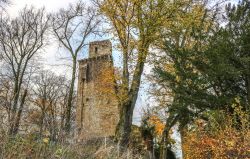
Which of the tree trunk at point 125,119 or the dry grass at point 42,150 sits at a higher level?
the tree trunk at point 125,119

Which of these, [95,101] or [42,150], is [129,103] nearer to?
[42,150]

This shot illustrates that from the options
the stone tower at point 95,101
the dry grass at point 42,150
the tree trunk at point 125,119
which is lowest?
the dry grass at point 42,150

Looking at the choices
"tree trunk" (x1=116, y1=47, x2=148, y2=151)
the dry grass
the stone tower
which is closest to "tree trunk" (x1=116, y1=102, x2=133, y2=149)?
"tree trunk" (x1=116, y1=47, x2=148, y2=151)

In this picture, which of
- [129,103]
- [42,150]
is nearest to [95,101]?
[129,103]

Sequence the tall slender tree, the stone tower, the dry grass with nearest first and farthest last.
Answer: the dry grass, the tall slender tree, the stone tower

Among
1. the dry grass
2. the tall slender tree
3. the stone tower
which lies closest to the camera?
the dry grass

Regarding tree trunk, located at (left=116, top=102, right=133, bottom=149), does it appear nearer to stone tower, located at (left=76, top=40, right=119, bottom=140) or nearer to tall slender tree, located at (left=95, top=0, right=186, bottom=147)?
tall slender tree, located at (left=95, top=0, right=186, bottom=147)

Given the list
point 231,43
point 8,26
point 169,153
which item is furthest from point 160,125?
point 231,43

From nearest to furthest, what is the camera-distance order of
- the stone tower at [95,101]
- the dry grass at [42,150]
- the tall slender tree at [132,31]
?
1. the dry grass at [42,150]
2. the tall slender tree at [132,31]
3. the stone tower at [95,101]

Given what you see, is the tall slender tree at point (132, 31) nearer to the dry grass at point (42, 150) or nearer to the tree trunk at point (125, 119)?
the tree trunk at point (125, 119)

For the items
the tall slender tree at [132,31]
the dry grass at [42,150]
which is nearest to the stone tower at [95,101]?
the tall slender tree at [132,31]

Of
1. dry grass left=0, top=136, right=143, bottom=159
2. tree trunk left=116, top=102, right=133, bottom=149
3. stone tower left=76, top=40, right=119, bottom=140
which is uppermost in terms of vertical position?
stone tower left=76, top=40, right=119, bottom=140

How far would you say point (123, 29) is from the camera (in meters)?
17.7

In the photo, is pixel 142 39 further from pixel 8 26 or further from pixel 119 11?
pixel 8 26
